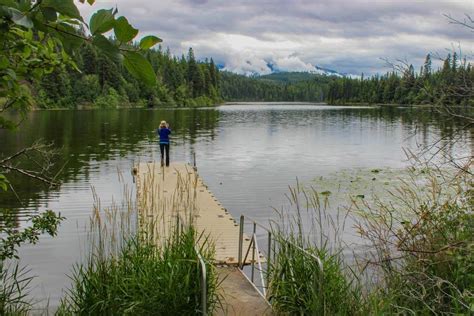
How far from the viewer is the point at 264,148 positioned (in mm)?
34562

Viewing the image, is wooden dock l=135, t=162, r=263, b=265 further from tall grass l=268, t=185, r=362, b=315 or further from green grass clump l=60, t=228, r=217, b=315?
tall grass l=268, t=185, r=362, b=315

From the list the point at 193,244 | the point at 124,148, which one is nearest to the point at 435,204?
the point at 193,244

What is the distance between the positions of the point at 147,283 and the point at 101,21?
4837 mm

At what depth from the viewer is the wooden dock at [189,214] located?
22.4ft

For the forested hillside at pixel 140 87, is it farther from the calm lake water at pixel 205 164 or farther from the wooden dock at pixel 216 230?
the wooden dock at pixel 216 230

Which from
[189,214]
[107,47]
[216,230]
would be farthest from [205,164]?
[107,47]

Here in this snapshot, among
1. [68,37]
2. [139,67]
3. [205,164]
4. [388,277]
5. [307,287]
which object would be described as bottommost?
[205,164]

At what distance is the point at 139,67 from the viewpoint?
145cm

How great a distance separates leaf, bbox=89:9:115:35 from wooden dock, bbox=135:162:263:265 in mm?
5121

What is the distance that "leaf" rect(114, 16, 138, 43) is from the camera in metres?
1.35

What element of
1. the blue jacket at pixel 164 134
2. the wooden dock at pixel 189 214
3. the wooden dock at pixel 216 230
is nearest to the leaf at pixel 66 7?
the wooden dock at pixel 216 230

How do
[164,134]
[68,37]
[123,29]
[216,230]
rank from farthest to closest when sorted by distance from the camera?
[164,134]
[216,230]
[68,37]
[123,29]

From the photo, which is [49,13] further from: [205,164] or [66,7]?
[205,164]

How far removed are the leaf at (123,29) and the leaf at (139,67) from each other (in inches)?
2.5
